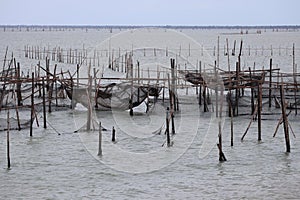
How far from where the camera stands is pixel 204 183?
31.0 feet

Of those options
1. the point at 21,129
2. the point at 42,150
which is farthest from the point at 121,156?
the point at 21,129

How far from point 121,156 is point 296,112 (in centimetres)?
617

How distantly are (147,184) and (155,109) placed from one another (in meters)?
7.73

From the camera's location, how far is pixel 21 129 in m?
13.9

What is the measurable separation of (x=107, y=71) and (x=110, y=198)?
23564mm

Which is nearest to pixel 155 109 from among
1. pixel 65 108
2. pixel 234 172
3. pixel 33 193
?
pixel 65 108

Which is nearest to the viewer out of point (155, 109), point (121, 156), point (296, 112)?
point (121, 156)

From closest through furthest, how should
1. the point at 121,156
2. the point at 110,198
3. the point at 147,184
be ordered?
the point at 110,198
the point at 147,184
the point at 121,156

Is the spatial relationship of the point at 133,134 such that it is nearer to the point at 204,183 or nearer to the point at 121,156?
the point at 121,156

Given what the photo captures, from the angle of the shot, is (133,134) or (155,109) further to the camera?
(155,109)

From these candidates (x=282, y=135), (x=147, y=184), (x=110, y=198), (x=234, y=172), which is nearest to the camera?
(x=110, y=198)

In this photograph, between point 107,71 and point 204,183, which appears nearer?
point 204,183

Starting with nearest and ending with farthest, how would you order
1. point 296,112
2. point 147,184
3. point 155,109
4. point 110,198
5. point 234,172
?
point 110,198, point 147,184, point 234,172, point 296,112, point 155,109

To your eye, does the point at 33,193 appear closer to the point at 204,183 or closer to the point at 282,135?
the point at 204,183
